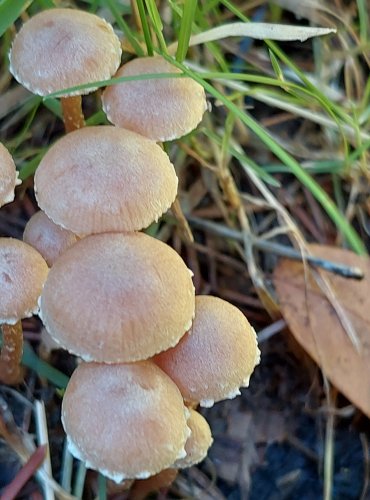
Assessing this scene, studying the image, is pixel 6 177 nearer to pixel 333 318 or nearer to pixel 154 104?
pixel 154 104

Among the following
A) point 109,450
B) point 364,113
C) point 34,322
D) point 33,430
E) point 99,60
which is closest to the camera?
point 109,450

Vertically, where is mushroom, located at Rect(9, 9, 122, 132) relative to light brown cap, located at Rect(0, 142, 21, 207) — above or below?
above

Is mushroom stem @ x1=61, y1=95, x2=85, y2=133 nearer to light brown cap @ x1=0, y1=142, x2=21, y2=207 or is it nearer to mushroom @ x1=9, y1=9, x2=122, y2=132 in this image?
mushroom @ x1=9, y1=9, x2=122, y2=132

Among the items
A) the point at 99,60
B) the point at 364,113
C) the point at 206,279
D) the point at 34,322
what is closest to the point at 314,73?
the point at 364,113

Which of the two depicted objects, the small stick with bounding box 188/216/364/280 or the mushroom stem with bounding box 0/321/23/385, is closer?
the mushroom stem with bounding box 0/321/23/385

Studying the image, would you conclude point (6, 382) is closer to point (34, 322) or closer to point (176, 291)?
point (34, 322)

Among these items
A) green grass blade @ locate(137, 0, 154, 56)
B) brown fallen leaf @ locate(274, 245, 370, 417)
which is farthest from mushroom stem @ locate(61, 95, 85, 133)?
brown fallen leaf @ locate(274, 245, 370, 417)

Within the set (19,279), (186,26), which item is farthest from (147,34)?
(19,279)
